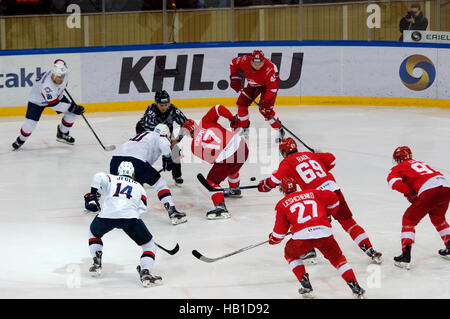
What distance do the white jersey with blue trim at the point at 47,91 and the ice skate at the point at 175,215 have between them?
10.9ft

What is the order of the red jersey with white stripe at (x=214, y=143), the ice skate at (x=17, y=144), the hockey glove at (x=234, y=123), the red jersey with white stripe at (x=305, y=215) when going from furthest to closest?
the ice skate at (x=17, y=144), the hockey glove at (x=234, y=123), the red jersey with white stripe at (x=214, y=143), the red jersey with white stripe at (x=305, y=215)

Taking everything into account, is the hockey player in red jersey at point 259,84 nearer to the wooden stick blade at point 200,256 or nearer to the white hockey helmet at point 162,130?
the white hockey helmet at point 162,130

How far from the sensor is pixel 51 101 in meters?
10.3

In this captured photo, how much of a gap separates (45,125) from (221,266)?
6.43m

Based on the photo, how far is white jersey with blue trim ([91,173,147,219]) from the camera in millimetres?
5883

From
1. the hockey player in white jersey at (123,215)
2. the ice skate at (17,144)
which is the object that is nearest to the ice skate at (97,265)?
the hockey player in white jersey at (123,215)

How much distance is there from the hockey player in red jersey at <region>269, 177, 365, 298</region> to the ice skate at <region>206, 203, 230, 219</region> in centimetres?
199

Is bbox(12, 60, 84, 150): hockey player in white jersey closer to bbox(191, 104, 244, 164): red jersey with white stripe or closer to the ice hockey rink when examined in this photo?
the ice hockey rink

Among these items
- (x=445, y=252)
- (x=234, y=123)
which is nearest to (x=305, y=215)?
(x=445, y=252)

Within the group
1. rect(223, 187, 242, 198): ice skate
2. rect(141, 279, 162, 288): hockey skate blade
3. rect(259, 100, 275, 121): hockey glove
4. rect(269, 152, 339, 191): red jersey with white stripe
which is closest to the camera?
rect(141, 279, 162, 288): hockey skate blade

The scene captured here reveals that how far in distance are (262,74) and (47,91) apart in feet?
8.83

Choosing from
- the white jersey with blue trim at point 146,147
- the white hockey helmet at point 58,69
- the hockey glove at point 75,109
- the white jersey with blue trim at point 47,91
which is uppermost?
the white hockey helmet at point 58,69

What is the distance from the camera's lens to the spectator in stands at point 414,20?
13125 mm

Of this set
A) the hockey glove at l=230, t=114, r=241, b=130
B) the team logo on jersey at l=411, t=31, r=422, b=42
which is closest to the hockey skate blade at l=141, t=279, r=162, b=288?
the hockey glove at l=230, t=114, r=241, b=130
